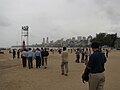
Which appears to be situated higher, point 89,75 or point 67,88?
point 89,75

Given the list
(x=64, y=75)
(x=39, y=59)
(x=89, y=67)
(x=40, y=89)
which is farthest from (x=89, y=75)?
(x=39, y=59)

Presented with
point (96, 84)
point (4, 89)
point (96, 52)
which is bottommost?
point (4, 89)

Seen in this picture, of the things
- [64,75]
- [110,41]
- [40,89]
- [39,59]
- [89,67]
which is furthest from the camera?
[110,41]

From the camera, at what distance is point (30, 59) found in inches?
922

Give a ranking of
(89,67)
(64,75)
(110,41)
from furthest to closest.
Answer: (110,41)
(64,75)
(89,67)

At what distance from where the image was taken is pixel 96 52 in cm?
760

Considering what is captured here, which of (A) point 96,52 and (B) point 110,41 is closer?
(A) point 96,52

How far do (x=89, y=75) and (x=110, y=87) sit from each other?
5417 mm

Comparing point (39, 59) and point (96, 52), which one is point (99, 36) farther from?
point (96, 52)

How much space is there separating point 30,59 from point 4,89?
10992 mm

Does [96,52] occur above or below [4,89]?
above

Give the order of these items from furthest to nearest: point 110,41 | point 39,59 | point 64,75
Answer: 1. point 110,41
2. point 39,59
3. point 64,75

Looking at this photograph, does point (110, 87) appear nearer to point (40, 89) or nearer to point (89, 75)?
point (40, 89)

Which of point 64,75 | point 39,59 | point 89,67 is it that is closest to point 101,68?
point 89,67
